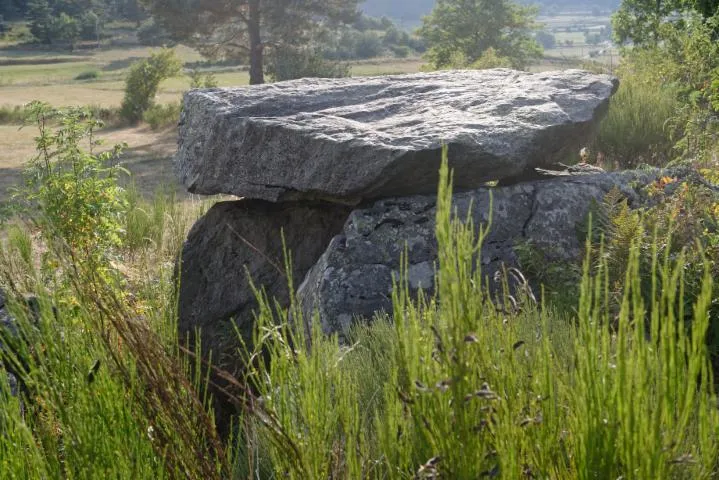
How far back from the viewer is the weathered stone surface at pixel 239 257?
583cm

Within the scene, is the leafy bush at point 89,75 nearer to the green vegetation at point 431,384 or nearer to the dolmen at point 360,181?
the dolmen at point 360,181

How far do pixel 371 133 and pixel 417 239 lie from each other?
0.73 m

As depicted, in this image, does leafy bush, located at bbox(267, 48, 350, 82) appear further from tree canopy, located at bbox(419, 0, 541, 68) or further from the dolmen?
the dolmen

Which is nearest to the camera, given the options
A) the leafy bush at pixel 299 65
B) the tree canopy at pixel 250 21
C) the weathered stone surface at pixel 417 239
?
the weathered stone surface at pixel 417 239

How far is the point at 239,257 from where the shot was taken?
6062mm

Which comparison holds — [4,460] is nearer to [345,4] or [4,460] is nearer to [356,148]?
[356,148]

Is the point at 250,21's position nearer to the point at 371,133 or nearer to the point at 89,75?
the point at 371,133

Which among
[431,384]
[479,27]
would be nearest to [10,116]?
[479,27]

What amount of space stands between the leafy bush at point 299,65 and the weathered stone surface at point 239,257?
51.4 feet

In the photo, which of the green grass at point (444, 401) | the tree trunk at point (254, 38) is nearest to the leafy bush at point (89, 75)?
the tree trunk at point (254, 38)

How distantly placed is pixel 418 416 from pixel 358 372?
4.72 ft

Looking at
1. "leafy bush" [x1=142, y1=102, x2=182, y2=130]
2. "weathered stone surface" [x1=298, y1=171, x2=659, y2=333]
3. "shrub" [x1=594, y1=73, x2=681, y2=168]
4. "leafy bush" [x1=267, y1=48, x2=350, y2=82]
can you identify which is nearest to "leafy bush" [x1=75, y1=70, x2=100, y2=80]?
"leafy bush" [x1=267, y1=48, x2=350, y2=82]

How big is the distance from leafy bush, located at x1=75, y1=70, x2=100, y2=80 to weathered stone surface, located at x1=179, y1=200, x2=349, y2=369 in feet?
134

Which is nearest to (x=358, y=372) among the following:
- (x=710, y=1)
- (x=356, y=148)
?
(x=356, y=148)
